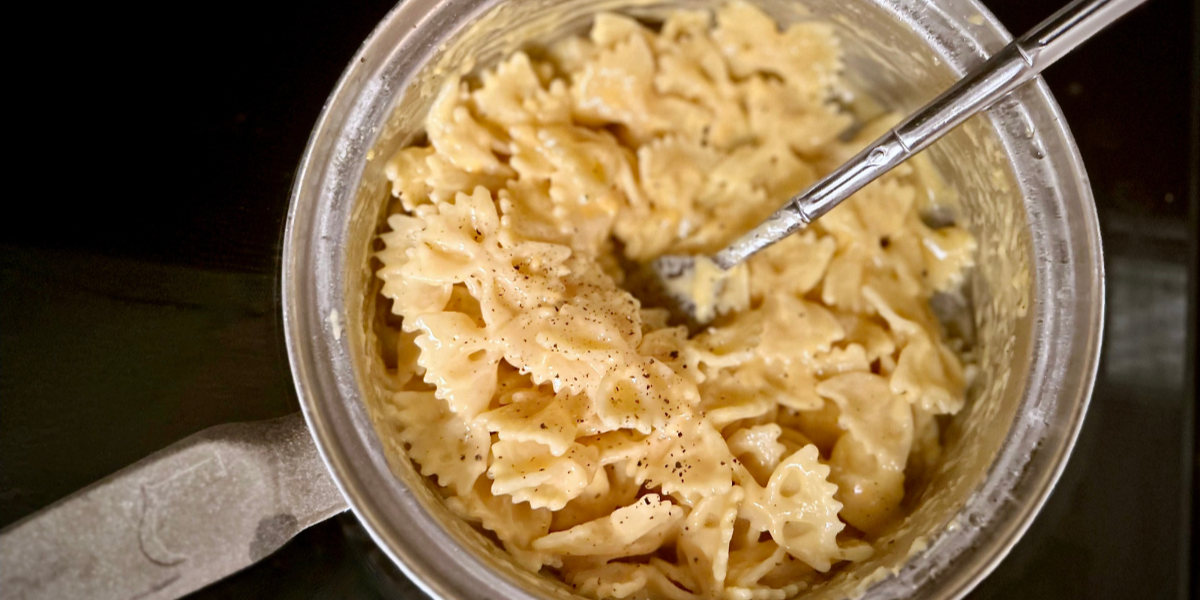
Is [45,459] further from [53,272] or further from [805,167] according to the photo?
[805,167]

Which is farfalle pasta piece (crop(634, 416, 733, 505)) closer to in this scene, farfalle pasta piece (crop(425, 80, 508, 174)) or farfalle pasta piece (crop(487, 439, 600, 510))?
farfalle pasta piece (crop(487, 439, 600, 510))

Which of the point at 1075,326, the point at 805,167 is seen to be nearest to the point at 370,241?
the point at 805,167

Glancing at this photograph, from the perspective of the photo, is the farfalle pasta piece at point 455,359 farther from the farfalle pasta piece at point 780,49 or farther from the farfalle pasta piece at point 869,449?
the farfalle pasta piece at point 780,49

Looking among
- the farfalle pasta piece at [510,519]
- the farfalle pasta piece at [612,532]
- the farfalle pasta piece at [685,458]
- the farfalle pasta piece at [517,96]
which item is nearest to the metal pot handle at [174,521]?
the farfalle pasta piece at [510,519]

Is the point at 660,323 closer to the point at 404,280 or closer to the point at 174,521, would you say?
the point at 404,280

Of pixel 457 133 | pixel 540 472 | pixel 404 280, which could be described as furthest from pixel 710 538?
pixel 457 133

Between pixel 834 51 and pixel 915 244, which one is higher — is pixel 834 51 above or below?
above
